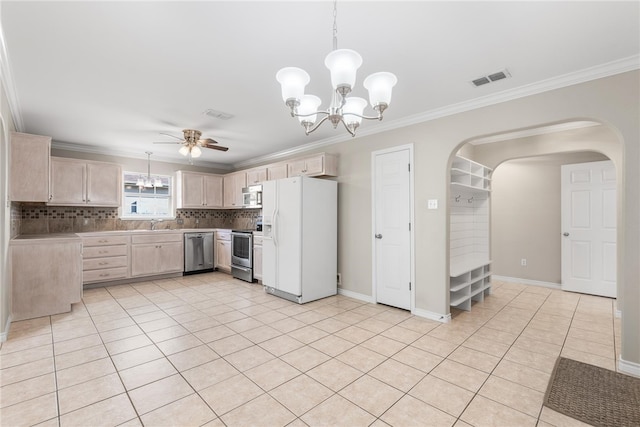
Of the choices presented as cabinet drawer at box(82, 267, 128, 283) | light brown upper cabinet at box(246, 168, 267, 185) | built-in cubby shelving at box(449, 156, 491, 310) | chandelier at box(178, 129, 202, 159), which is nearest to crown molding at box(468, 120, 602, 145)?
built-in cubby shelving at box(449, 156, 491, 310)

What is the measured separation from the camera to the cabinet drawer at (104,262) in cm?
487

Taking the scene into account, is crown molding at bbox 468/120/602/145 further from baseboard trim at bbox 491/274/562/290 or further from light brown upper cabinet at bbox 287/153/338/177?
baseboard trim at bbox 491/274/562/290

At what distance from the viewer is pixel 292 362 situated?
2.48m

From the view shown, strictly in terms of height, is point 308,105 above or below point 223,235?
above

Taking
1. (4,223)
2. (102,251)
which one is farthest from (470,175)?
(102,251)

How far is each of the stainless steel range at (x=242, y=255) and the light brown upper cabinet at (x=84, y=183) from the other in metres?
2.29

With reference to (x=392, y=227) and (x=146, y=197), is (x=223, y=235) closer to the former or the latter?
(x=146, y=197)

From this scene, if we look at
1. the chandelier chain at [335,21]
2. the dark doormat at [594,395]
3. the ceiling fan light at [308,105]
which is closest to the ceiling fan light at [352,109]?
the ceiling fan light at [308,105]

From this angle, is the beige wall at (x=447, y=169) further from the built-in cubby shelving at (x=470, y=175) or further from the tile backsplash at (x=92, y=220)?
the tile backsplash at (x=92, y=220)

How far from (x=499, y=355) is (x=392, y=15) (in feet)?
9.47

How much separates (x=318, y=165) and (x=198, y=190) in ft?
11.0

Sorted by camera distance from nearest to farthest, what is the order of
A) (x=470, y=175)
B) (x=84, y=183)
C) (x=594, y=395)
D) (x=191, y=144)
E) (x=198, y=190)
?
(x=594, y=395) → (x=470, y=175) → (x=191, y=144) → (x=84, y=183) → (x=198, y=190)

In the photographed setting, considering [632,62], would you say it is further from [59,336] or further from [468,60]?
[59,336]

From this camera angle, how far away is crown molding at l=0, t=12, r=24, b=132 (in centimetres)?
229
